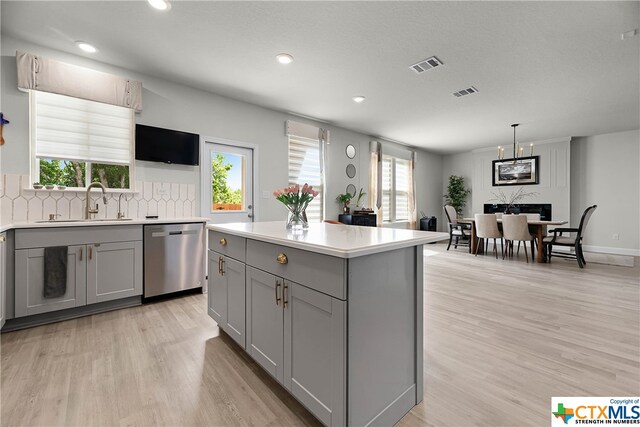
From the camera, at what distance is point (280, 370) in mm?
1523

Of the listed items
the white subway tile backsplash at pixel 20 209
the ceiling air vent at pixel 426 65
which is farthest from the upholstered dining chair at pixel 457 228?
the white subway tile backsplash at pixel 20 209

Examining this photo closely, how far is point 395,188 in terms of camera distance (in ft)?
24.7

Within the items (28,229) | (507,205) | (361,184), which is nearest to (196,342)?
(28,229)

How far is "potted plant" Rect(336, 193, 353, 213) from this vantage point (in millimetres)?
5762

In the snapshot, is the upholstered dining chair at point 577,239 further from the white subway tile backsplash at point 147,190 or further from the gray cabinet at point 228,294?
the white subway tile backsplash at point 147,190

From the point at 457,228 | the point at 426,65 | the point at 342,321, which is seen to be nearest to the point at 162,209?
the point at 342,321

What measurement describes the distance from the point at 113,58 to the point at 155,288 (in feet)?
8.44

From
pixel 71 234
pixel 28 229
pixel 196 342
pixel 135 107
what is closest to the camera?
pixel 196 342

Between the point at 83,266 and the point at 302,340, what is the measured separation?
250 centimetres

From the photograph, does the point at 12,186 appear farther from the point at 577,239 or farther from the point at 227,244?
the point at 577,239

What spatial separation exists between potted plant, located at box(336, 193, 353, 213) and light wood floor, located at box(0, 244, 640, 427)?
2984 mm

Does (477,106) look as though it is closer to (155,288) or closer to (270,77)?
(270,77)

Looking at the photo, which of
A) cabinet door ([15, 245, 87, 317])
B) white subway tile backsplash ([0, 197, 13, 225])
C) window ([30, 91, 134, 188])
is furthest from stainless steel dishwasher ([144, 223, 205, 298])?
white subway tile backsplash ([0, 197, 13, 225])

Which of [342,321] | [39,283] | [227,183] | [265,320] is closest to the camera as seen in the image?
[342,321]
